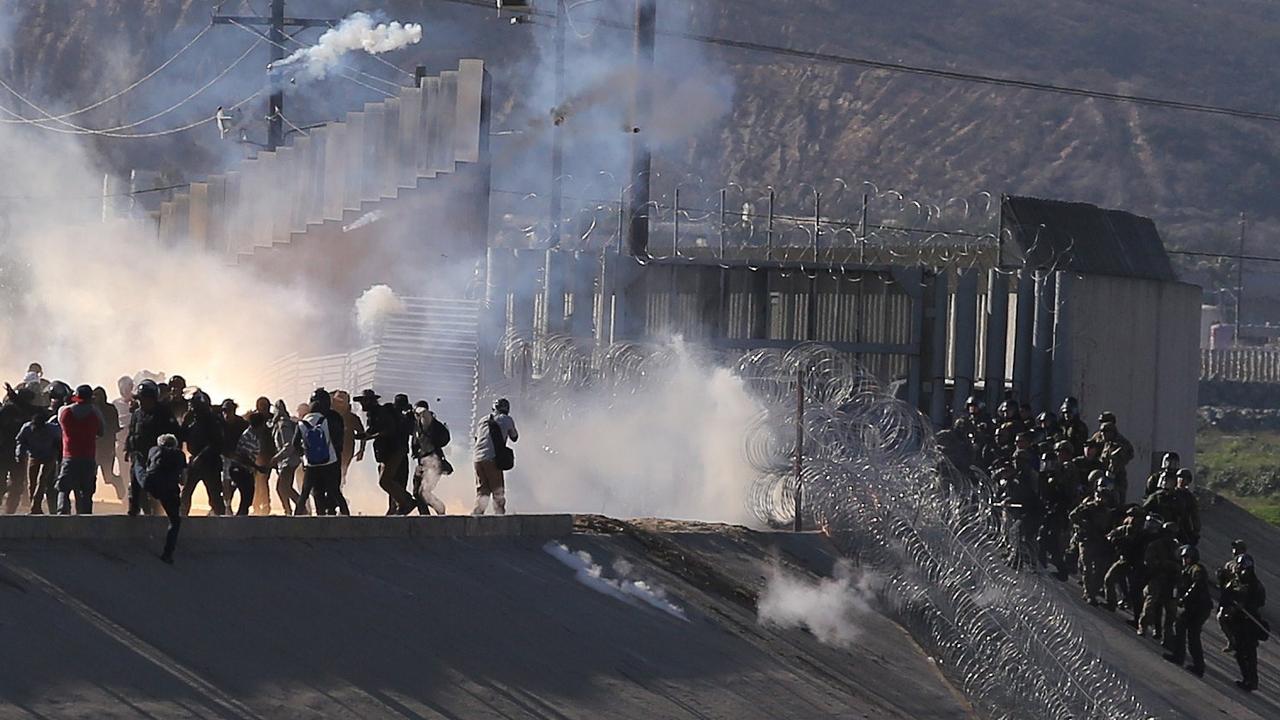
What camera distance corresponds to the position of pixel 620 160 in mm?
70312

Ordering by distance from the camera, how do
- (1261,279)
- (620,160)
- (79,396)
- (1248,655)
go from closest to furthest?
(79,396), (1248,655), (620,160), (1261,279)

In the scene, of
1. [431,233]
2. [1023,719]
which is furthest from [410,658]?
[431,233]

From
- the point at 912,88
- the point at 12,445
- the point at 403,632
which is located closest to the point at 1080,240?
the point at 12,445

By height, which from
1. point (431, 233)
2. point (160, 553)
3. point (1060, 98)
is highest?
point (1060, 98)

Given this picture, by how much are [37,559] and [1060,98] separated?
13872 centimetres

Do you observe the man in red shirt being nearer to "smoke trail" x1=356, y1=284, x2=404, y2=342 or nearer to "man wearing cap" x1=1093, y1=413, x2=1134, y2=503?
"man wearing cap" x1=1093, y1=413, x2=1134, y2=503

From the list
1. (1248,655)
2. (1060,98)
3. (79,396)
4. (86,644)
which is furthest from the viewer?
(1060,98)

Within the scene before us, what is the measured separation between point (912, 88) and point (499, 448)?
5206 inches

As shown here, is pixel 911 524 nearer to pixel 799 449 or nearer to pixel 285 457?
pixel 799 449

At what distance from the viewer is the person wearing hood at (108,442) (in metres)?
19.1

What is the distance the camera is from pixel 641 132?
26.8 m

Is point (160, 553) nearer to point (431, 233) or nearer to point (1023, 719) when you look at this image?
point (1023, 719)

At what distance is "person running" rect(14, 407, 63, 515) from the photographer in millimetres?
17328

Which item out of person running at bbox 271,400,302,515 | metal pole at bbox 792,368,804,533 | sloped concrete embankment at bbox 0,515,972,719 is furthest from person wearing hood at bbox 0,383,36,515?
metal pole at bbox 792,368,804,533
